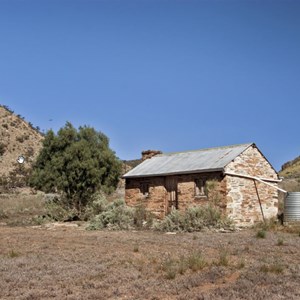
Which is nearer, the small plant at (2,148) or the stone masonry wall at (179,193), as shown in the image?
the stone masonry wall at (179,193)

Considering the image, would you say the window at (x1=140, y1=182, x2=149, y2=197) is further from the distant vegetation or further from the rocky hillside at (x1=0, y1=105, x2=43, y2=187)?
the distant vegetation

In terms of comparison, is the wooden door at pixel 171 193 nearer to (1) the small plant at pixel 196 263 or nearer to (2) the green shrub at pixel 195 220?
(2) the green shrub at pixel 195 220

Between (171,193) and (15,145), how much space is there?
4370 centimetres

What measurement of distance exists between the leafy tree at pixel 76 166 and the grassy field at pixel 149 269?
12.9 meters

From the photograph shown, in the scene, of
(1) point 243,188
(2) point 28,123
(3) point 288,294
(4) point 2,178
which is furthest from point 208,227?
(2) point 28,123

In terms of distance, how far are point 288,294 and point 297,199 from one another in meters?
16.6

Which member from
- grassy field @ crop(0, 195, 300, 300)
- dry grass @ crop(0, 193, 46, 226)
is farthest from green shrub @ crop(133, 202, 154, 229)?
grassy field @ crop(0, 195, 300, 300)

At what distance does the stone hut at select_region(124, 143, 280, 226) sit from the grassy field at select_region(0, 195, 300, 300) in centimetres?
714

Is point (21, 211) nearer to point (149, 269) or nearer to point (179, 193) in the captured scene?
point (179, 193)

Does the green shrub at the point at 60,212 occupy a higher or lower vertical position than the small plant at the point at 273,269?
higher

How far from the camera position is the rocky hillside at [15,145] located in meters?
60.2

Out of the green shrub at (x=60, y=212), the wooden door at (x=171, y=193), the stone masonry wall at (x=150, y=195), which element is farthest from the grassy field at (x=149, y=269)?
the green shrub at (x=60, y=212)

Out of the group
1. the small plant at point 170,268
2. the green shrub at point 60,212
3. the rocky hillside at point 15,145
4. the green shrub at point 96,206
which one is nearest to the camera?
the small plant at point 170,268

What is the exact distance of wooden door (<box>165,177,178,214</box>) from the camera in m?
26.9
